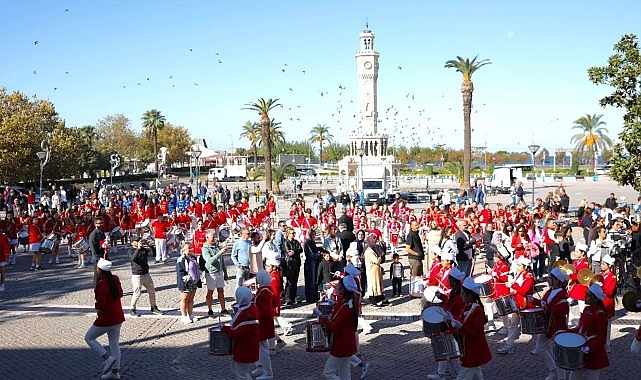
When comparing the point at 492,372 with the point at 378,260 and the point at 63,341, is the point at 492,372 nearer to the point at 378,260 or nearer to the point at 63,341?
the point at 378,260

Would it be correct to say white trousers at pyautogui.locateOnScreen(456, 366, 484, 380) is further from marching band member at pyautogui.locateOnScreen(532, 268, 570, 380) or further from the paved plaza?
the paved plaza

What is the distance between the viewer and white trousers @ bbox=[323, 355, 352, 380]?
8172 mm

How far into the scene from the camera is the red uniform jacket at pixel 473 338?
755 cm

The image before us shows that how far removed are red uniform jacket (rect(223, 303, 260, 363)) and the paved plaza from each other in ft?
5.84

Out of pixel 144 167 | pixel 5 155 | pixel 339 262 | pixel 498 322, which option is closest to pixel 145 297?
pixel 339 262

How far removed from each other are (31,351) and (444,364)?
23.3ft

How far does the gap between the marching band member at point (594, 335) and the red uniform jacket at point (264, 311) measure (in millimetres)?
4106

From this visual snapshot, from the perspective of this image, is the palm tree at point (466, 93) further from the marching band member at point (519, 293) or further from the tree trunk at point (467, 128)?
the marching band member at point (519, 293)

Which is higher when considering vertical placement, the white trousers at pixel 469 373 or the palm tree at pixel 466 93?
the palm tree at pixel 466 93

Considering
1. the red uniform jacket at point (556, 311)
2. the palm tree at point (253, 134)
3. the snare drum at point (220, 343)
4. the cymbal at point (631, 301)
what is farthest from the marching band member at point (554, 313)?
the palm tree at point (253, 134)

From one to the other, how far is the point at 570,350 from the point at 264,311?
4123 mm

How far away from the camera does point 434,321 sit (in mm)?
7871

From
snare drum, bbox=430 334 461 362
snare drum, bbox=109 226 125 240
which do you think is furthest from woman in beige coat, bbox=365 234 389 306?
snare drum, bbox=109 226 125 240

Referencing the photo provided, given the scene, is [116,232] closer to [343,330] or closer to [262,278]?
[262,278]
